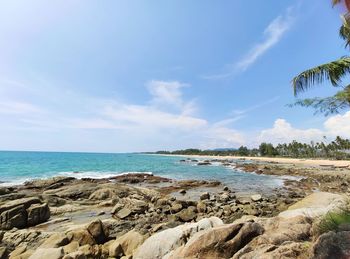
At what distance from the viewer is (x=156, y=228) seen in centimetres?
1038

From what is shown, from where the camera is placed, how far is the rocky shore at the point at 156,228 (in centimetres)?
491

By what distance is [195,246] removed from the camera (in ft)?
16.9

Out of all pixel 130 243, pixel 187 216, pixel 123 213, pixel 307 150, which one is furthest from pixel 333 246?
pixel 307 150

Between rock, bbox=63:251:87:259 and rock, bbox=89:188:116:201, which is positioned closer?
rock, bbox=63:251:87:259

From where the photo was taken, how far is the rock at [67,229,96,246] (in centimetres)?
821

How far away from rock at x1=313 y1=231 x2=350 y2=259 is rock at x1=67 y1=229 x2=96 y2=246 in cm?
707

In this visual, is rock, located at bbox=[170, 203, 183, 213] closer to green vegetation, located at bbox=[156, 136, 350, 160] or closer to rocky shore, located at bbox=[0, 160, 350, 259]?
rocky shore, located at bbox=[0, 160, 350, 259]

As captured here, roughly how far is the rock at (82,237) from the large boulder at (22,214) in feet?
14.9

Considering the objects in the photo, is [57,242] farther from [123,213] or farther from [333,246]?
[333,246]

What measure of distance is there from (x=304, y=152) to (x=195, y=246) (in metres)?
116

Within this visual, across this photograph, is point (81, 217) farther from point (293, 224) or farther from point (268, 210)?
point (293, 224)

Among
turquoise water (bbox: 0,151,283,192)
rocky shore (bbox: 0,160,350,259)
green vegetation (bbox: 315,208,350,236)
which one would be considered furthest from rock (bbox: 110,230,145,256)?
turquoise water (bbox: 0,151,283,192)

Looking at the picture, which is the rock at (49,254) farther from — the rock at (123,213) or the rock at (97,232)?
the rock at (123,213)

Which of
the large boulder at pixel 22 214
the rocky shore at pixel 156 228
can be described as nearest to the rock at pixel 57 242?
the rocky shore at pixel 156 228
